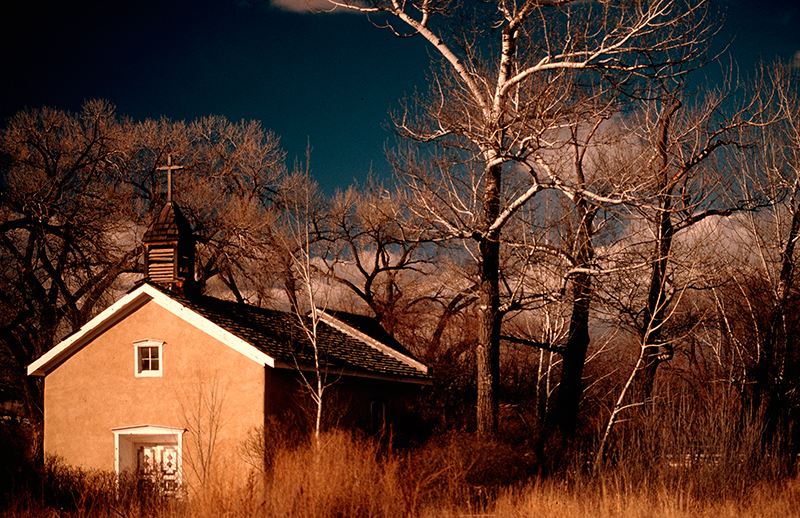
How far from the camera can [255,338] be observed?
1853 cm

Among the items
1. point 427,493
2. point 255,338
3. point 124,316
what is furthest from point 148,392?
point 427,493

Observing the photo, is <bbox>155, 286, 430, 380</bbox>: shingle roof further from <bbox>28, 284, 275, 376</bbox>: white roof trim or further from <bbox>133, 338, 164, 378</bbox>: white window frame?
<bbox>133, 338, 164, 378</bbox>: white window frame

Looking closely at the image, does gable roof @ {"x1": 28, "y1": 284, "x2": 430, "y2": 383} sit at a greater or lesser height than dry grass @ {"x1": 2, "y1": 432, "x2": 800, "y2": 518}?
greater

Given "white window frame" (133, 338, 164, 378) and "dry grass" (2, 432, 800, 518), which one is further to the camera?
"white window frame" (133, 338, 164, 378)

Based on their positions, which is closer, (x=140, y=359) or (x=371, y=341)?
(x=140, y=359)

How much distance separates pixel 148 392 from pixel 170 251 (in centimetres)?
419

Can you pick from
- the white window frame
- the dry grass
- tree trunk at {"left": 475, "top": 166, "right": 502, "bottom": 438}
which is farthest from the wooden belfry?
tree trunk at {"left": 475, "top": 166, "right": 502, "bottom": 438}

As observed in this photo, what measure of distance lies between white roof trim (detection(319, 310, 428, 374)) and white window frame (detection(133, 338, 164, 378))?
5.89 metres

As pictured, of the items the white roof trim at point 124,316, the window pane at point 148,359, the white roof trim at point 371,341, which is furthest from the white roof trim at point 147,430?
the white roof trim at point 371,341

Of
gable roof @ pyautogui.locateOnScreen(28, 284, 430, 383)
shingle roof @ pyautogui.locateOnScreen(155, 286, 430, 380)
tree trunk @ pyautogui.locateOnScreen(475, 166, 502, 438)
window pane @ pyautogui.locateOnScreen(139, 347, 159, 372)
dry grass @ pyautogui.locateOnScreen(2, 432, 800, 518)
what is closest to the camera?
dry grass @ pyautogui.locateOnScreen(2, 432, 800, 518)

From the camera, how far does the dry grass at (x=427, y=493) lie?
1120 centimetres

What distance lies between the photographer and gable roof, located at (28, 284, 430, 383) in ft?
59.0

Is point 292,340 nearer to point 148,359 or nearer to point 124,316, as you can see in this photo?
point 148,359

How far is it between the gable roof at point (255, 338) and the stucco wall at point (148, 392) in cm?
29
